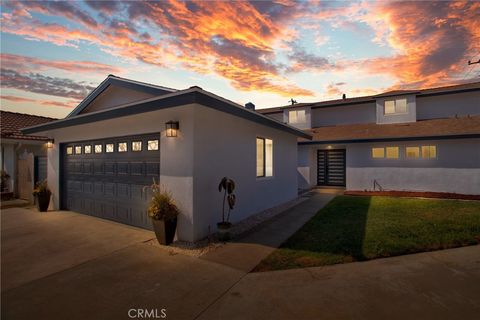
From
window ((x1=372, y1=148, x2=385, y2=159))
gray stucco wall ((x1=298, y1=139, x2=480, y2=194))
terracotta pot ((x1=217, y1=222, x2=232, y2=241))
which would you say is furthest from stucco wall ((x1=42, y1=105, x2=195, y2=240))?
window ((x1=372, y1=148, x2=385, y2=159))

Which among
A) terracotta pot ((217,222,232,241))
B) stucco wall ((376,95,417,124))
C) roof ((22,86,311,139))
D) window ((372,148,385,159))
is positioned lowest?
terracotta pot ((217,222,232,241))

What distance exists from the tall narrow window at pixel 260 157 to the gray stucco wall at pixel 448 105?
13.7 m

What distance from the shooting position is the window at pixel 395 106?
15234 mm

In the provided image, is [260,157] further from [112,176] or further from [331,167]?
[331,167]

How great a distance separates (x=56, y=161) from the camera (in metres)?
9.55

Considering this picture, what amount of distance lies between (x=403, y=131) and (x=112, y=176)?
15542mm

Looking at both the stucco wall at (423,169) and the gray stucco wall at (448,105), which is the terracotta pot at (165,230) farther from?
the gray stucco wall at (448,105)

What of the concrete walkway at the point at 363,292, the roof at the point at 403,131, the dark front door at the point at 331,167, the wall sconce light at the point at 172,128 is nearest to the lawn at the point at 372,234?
the concrete walkway at the point at 363,292

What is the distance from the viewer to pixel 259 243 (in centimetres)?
548

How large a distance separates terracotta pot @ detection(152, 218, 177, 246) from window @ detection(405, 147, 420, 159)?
545 inches

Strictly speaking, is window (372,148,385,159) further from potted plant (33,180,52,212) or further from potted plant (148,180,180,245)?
potted plant (33,180,52,212)

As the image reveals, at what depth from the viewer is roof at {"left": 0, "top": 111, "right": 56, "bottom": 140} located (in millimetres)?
11328

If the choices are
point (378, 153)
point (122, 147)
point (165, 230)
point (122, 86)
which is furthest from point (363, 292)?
point (378, 153)

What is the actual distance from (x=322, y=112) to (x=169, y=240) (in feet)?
54.4
